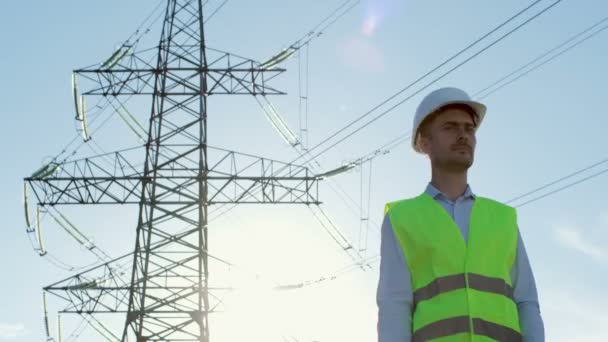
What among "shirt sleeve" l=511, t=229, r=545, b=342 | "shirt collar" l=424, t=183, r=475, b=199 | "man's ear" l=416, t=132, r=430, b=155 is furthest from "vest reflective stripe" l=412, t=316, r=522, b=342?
"man's ear" l=416, t=132, r=430, b=155

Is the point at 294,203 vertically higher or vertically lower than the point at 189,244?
higher

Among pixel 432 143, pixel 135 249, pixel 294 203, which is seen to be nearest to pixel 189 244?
pixel 135 249

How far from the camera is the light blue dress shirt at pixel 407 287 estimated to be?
338cm

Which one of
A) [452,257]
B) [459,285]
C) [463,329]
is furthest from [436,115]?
[463,329]

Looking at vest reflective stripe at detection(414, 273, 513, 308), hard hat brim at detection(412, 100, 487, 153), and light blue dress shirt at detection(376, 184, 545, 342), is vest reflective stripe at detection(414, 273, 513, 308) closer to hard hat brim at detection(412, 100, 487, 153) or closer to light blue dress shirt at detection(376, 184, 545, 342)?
light blue dress shirt at detection(376, 184, 545, 342)

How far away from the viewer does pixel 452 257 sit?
135 inches

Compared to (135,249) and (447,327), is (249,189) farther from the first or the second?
(447,327)

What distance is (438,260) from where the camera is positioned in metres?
3.45

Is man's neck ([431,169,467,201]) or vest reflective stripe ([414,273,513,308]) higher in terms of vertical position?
man's neck ([431,169,467,201])

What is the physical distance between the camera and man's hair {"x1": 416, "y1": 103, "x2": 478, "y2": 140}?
3781 mm

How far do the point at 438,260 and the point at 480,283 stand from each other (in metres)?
0.17

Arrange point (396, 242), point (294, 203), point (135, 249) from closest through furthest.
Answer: point (396, 242), point (135, 249), point (294, 203)

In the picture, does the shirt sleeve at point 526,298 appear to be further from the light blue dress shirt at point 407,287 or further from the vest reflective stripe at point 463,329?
the vest reflective stripe at point 463,329

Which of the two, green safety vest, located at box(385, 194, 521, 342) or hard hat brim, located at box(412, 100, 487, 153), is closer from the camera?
green safety vest, located at box(385, 194, 521, 342)
